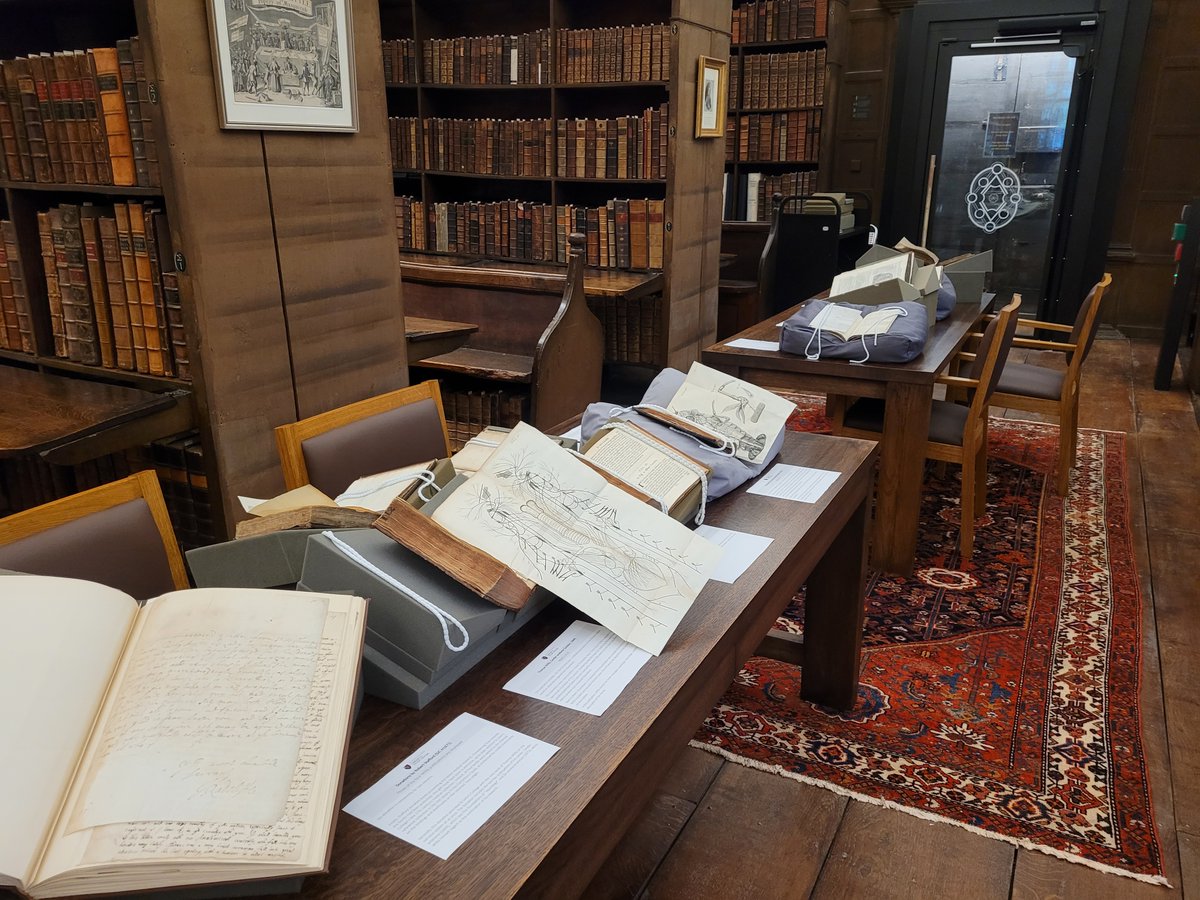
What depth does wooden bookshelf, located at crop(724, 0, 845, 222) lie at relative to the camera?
5.93 metres

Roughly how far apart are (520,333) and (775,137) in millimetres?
3173

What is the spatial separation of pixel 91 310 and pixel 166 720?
2.09 metres

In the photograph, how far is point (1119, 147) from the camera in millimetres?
5949

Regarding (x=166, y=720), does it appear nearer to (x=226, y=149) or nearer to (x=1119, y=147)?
(x=226, y=149)

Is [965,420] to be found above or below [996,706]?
above

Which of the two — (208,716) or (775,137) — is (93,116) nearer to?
(208,716)

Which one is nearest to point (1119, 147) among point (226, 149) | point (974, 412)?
point (974, 412)

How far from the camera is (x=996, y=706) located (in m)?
2.23

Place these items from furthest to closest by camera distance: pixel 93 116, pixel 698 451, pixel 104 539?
pixel 93 116 → pixel 698 451 → pixel 104 539

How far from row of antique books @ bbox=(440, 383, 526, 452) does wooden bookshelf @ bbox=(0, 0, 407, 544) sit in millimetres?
1162

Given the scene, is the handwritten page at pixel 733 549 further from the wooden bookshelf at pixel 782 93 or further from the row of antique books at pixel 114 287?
the wooden bookshelf at pixel 782 93

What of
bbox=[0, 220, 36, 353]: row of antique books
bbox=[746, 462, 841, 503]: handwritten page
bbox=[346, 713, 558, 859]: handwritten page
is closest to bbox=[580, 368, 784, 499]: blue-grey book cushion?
bbox=[746, 462, 841, 503]: handwritten page

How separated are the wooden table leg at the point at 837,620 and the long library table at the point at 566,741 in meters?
0.56

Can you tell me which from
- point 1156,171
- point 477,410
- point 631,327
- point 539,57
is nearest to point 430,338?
point 477,410
